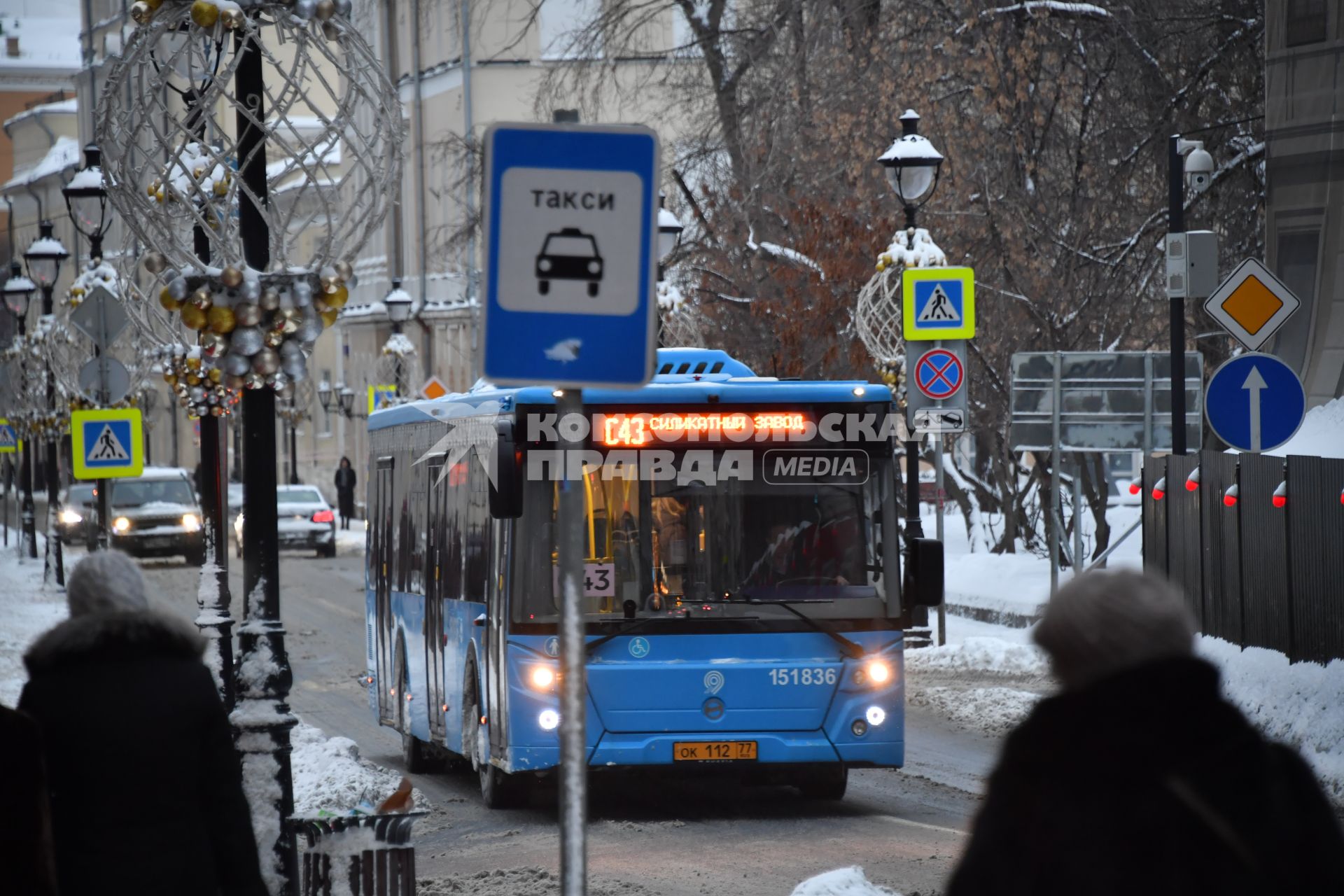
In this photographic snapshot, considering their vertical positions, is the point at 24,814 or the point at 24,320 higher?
the point at 24,320

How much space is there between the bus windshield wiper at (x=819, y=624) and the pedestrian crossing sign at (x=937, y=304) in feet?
30.1

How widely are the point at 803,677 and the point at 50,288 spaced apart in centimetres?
2630

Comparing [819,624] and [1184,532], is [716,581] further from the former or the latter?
[1184,532]

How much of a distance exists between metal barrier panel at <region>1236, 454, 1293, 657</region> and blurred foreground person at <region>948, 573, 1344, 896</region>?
44.2ft

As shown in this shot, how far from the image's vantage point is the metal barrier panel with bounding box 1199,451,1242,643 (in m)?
18.2

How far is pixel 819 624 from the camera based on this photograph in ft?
40.7

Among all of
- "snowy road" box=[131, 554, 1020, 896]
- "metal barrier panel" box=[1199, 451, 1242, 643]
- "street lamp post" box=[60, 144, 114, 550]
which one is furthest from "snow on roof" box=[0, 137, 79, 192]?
"snowy road" box=[131, 554, 1020, 896]

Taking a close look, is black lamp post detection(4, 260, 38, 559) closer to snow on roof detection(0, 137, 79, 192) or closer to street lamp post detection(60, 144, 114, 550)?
street lamp post detection(60, 144, 114, 550)

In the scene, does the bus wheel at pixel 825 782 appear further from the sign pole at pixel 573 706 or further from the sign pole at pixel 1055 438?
the sign pole at pixel 1055 438

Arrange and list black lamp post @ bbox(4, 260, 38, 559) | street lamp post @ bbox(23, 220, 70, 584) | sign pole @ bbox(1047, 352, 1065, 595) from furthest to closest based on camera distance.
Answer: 1. black lamp post @ bbox(4, 260, 38, 559)
2. street lamp post @ bbox(23, 220, 70, 584)
3. sign pole @ bbox(1047, 352, 1065, 595)

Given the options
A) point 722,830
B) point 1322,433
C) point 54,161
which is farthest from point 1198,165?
point 54,161

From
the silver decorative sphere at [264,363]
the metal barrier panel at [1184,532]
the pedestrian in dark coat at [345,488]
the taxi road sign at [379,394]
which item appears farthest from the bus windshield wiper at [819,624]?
the pedestrian in dark coat at [345,488]

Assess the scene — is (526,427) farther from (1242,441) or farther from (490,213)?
(490,213)

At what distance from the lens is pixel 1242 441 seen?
15.9 m
